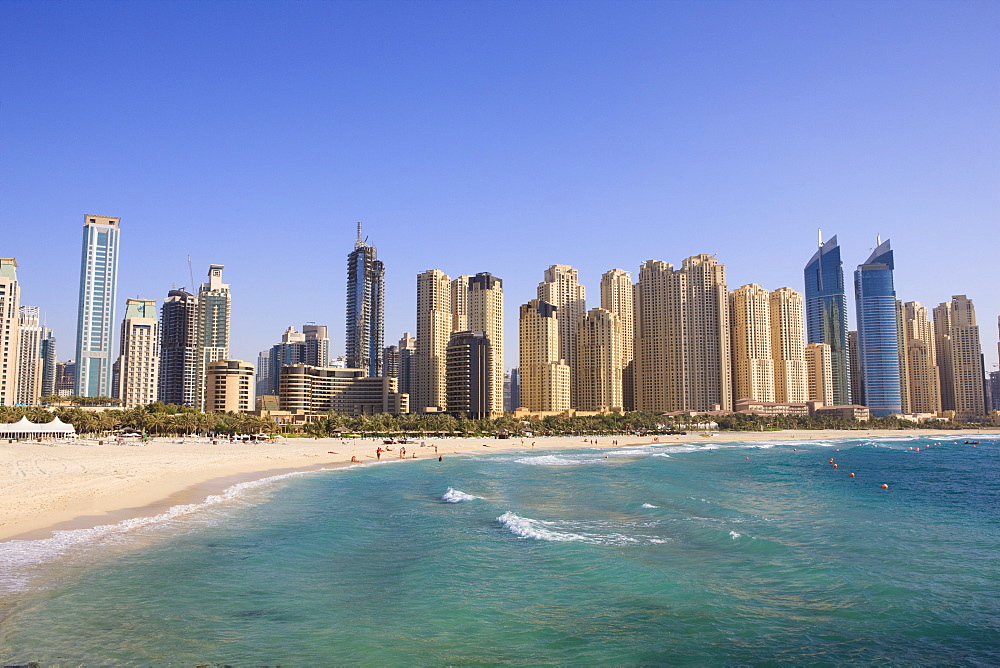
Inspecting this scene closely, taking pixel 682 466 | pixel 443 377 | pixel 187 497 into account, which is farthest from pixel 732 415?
pixel 187 497

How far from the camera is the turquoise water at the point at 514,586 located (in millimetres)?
16094

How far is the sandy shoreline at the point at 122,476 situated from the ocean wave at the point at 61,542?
94cm

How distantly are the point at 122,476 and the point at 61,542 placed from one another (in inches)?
959

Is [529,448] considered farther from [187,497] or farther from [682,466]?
[187,497]

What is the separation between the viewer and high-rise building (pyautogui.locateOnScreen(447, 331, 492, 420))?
173 metres

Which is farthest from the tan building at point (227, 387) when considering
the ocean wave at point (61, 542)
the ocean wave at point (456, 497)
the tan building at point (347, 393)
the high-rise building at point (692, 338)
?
the ocean wave at point (61, 542)

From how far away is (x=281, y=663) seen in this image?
48.5 ft

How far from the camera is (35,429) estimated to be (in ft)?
314

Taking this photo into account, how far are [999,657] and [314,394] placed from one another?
182 m

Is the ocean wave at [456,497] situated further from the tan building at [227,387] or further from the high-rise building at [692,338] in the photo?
the high-rise building at [692,338]

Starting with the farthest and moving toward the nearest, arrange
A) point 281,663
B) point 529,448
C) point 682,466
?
point 529,448
point 682,466
point 281,663

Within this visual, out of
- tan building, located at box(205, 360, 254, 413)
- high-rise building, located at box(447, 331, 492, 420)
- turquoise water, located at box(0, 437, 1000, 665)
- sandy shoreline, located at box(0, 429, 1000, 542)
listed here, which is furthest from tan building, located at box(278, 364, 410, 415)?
turquoise water, located at box(0, 437, 1000, 665)

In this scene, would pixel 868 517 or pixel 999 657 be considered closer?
pixel 999 657

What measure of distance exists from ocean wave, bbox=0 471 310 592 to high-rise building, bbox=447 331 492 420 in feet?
442
